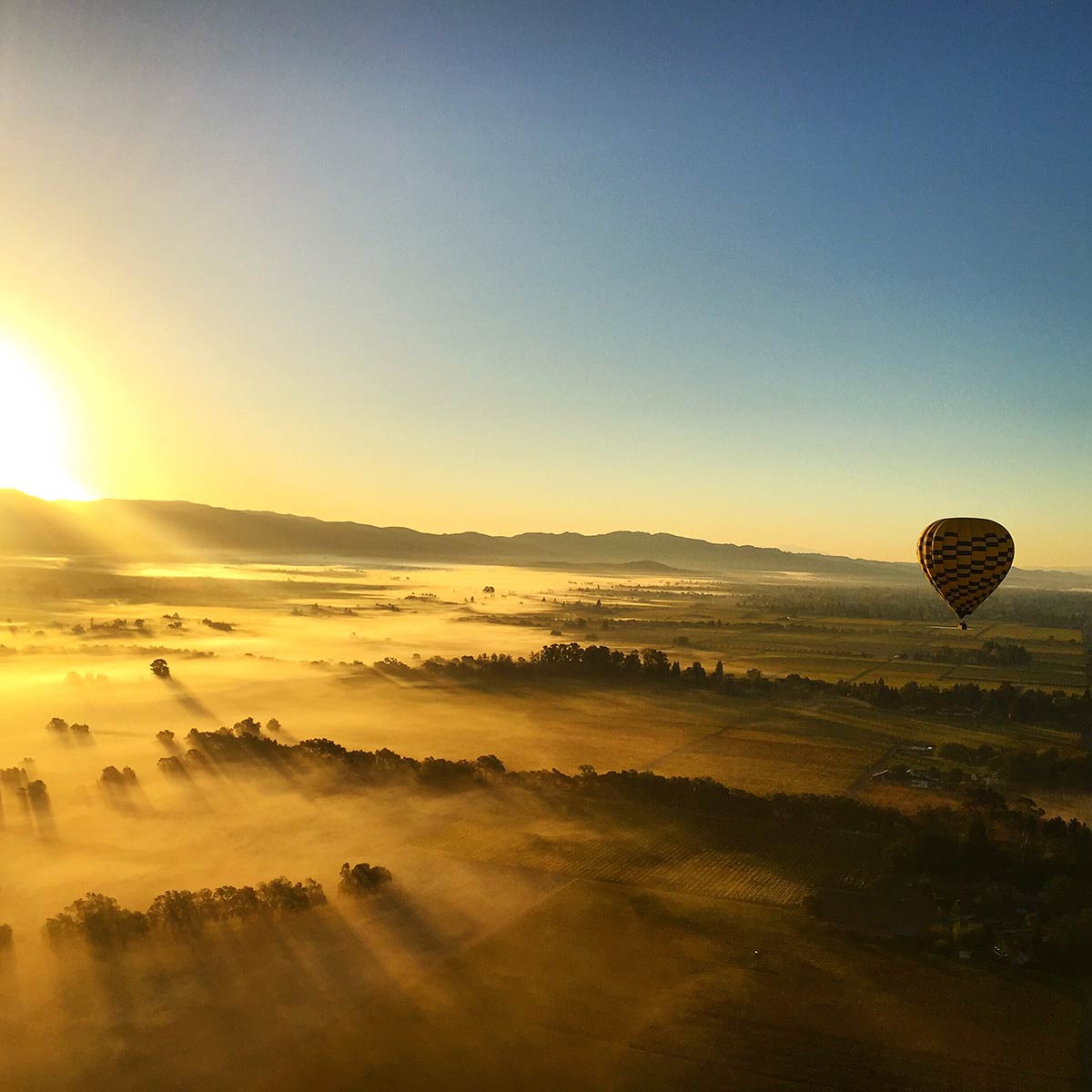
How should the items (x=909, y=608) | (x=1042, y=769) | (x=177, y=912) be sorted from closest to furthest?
(x=177, y=912)
(x=1042, y=769)
(x=909, y=608)

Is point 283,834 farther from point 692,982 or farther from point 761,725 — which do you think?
point 761,725

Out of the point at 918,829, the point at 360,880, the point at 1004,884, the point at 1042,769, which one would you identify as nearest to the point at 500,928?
the point at 360,880

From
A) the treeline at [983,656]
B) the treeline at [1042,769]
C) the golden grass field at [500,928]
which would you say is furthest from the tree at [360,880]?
the treeline at [983,656]

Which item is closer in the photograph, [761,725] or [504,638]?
[761,725]

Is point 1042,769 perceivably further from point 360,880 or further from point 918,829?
point 360,880

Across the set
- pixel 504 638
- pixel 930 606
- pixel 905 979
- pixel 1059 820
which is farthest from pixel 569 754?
pixel 930 606

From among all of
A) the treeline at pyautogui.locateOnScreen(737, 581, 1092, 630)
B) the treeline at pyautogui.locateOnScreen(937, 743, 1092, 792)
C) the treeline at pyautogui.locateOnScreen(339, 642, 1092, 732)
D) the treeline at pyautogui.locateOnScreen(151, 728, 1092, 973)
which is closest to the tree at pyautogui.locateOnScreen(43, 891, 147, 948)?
the treeline at pyautogui.locateOnScreen(151, 728, 1092, 973)
